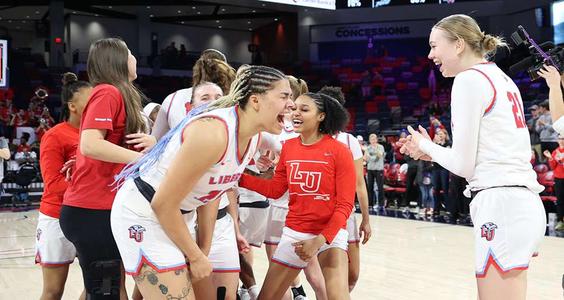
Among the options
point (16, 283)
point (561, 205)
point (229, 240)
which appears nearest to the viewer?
point (229, 240)

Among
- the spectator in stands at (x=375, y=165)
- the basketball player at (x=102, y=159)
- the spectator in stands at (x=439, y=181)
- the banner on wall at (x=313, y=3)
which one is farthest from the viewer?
the banner on wall at (x=313, y=3)

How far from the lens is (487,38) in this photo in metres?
2.57

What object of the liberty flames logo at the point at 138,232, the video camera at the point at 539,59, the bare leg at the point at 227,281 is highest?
the video camera at the point at 539,59

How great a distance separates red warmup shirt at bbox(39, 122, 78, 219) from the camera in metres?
3.45

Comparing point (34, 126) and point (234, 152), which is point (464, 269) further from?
point (34, 126)

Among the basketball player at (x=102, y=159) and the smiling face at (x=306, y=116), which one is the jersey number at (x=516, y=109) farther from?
the basketball player at (x=102, y=159)

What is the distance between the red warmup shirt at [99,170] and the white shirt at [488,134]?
4.71 ft

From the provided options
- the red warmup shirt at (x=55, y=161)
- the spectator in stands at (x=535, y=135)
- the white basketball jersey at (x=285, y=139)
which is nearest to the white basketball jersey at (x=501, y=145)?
the white basketball jersey at (x=285, y=139)

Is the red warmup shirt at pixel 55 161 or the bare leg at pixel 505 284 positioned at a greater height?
the red warmup shirt at pixel 55 161

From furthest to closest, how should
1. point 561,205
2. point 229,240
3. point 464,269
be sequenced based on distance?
point 561,205
point 464,269
point 229,240

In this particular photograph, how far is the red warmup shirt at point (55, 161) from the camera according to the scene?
3445mm

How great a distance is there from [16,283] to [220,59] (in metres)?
3.40

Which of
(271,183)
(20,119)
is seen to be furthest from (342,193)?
(20,119)

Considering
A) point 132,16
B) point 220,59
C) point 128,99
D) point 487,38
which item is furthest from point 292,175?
point 132,16
